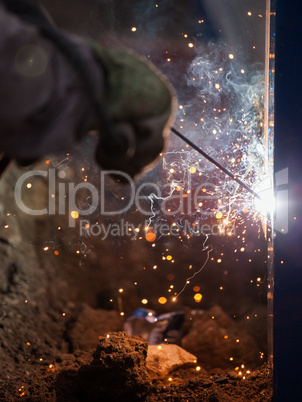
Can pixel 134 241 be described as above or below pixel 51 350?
above

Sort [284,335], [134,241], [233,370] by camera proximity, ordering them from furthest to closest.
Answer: [134,241] → [233,370] → [284,335]

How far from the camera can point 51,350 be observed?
2.62 m

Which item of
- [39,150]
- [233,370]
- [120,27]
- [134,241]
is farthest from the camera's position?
[134,241]

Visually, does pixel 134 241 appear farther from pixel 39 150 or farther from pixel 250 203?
pixel 39 150

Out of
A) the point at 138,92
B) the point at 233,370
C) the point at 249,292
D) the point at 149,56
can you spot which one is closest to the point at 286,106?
the point at 138,92

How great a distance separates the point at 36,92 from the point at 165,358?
2.25m

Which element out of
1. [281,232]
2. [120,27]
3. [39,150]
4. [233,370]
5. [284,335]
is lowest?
[233,370]

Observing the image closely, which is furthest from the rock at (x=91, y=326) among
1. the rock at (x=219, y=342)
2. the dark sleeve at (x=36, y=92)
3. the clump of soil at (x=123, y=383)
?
the dark sleeve at (x=36, y=92)

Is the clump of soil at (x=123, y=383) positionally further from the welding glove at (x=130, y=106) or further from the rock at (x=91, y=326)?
the welding glove at (x=130, y=106)

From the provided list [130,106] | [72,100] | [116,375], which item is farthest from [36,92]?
[116,375]

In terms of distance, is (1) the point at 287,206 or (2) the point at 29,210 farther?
(2) the point at 29,210

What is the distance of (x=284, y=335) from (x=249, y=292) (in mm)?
932

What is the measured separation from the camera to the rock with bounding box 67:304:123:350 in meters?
2.71

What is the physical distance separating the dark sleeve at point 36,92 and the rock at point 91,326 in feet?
7.26
